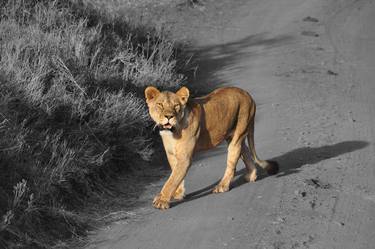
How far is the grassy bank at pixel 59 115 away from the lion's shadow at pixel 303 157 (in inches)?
47.6

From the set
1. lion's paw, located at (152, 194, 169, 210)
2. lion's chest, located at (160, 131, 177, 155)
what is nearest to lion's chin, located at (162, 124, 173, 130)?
lion's chest, located at (160, 131, 177, 155)

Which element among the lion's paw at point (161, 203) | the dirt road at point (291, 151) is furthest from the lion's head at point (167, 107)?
the dirt road at point (291, 151)

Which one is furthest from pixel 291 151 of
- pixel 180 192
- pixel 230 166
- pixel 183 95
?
pixel 183 95

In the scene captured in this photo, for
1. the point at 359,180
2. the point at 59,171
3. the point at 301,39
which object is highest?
the point at 59,171

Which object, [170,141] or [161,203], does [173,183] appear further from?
[170,141]

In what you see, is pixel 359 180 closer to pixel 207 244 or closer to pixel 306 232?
pixel 306 232

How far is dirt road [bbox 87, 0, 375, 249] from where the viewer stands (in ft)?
23.7

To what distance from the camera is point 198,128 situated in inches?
315

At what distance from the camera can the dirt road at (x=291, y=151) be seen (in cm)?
722

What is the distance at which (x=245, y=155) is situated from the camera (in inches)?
344

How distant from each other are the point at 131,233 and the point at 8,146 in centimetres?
135

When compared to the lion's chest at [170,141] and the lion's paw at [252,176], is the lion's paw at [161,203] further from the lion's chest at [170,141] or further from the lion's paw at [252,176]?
the lion's paw at [252,176]

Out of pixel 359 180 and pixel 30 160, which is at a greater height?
pixel 30 160

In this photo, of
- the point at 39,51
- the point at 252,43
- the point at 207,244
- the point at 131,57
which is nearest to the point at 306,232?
the point at 207,244
